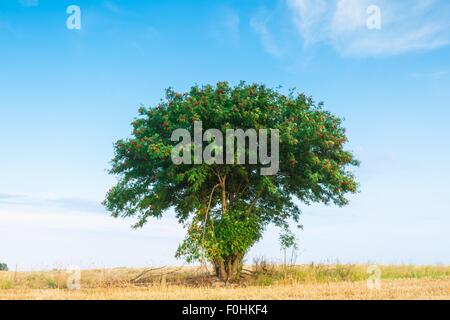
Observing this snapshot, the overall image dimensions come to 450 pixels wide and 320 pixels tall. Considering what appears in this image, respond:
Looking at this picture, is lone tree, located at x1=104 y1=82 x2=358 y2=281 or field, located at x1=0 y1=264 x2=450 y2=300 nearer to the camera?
field, located at x1=0 y1=264 x2=450 y2=300

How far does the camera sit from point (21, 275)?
93.7ft

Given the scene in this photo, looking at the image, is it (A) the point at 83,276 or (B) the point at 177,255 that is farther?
(A) the point at 83,276

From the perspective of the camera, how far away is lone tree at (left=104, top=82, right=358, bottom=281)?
22906mm

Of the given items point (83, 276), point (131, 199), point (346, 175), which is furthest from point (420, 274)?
point (83, 276)

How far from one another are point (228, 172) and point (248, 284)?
485 cm

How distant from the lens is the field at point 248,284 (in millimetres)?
17688

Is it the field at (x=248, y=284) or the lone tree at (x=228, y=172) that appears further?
the lone tree at (x=228, y=172)

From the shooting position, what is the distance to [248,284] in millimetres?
23750

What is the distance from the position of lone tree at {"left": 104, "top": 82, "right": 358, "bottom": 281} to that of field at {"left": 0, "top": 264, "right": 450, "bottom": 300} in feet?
4.89

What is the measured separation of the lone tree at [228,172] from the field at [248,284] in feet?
4.89

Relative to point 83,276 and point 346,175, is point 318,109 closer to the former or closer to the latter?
point 346,175
